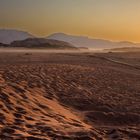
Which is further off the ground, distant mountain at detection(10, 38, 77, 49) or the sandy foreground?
distant mountain at detection(10, 38, 77, 49)

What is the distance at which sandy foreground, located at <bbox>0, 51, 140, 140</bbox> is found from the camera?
717 centimetres

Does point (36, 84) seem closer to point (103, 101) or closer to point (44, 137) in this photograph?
point (103, 101)

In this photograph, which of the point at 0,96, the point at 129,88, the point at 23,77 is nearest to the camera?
the point at 0,96

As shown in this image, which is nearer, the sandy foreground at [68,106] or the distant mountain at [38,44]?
the sandy foreground at [68,106]

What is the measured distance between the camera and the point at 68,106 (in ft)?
36.2

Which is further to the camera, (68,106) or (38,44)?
(38,44)

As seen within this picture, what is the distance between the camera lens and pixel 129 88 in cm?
1473

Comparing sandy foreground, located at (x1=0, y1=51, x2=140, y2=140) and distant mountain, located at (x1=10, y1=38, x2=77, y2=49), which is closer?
sandy foreground, located at (x1=0, y1=51, x2=140, y2=140)

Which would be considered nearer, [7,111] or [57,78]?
[7,111]

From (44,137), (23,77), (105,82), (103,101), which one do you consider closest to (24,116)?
(44,137)

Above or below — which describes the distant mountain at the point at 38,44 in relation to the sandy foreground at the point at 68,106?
above

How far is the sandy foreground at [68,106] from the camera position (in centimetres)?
717

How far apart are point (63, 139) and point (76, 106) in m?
4.52

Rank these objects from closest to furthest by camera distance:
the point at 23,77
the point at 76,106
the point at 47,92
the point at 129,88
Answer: the point at 76,106
the point at 47,92
the point at 23,77
the point at 129,88
